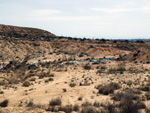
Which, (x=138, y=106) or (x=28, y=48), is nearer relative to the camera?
(x=138, y=106)

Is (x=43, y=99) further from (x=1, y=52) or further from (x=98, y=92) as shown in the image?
(x=1, y=52)

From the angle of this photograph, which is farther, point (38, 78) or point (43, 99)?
point (38, 78)

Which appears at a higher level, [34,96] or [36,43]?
[36,43]

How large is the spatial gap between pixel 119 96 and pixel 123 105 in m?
1.84

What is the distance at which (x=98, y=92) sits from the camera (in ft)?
38.5

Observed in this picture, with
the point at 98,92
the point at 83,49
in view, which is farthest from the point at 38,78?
the point at 83,49

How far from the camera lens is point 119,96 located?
32.8 ft

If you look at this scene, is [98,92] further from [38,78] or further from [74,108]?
[38,78]

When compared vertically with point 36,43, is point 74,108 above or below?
below

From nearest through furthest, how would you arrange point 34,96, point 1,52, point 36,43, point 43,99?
1. point 43,99
2. point 34,96
3. point 1,52
4. point 36,43

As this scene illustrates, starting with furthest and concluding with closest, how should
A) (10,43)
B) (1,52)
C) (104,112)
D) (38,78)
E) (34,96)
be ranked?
(10,43), (1,52), (38,78), (34,96), (104,112)

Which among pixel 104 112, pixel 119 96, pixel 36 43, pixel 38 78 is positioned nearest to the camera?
pixel 104 112

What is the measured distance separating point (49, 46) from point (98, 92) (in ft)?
147

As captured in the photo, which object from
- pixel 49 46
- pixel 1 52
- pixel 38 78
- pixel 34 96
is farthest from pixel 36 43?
pixel 34 96
